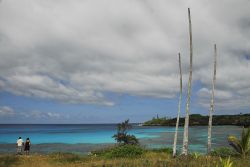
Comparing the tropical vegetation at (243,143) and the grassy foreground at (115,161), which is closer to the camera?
the grassy foreground at (115,161)

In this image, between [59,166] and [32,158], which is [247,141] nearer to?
[59,166]

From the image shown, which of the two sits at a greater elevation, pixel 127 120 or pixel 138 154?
pixel 127 120

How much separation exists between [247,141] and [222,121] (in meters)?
161

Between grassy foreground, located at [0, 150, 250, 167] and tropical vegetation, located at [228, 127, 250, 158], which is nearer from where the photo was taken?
grassy foreground, located at [0, 150, 250, 167]

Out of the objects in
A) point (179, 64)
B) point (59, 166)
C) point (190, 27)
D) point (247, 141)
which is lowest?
point (59, 166)

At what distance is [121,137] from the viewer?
42562 millimetres

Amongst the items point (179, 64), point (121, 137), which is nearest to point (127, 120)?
point (121, 137)

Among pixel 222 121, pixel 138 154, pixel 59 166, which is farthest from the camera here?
pixel 222 121

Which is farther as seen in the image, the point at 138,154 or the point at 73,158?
the point at 138,154

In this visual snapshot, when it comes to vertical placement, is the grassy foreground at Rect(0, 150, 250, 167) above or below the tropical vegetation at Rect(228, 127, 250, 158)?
below

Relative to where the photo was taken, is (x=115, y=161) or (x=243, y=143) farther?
(x=243, y=143)

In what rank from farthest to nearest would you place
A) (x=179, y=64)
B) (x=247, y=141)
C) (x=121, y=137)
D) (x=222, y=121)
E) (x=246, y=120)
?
(x=222, y=121) → (x=246, y=120) → (x=121, y=137) → (x=179, y=64) → (x=247, y=141)

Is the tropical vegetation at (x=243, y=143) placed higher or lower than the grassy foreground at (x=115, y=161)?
higher

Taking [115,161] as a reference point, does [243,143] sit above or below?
above
